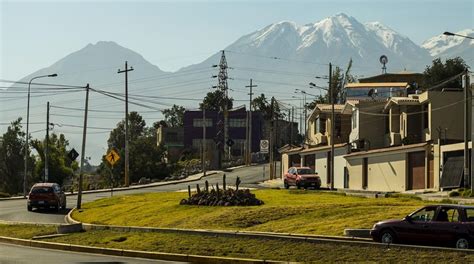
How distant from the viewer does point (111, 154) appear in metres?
43.7

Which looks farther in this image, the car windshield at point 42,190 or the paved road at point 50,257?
the car windshield at point 42,190

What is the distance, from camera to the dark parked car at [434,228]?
18.8 m

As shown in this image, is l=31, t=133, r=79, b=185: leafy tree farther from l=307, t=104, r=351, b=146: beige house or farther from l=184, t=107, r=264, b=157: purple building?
l=307, t=104, r=351, b=146: beige house

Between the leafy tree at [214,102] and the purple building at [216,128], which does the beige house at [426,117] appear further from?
the leafy tree at [214,102]

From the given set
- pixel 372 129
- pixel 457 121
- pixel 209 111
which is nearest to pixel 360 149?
pixel 372 129

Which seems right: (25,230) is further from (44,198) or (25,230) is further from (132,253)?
(44,198)

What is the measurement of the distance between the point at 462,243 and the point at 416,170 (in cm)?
3270

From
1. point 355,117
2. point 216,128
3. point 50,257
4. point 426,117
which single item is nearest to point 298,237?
point 50,257

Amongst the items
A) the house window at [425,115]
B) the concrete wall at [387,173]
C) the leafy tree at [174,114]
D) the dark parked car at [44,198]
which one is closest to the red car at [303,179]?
the concrete wall at [387,173]

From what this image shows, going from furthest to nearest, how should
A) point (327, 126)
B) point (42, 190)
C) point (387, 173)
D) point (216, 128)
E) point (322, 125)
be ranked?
point (216, 128) → point (322, 125) → point (327, 126) → point (387, 173) → point (42, 190)

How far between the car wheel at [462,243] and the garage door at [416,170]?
103ft

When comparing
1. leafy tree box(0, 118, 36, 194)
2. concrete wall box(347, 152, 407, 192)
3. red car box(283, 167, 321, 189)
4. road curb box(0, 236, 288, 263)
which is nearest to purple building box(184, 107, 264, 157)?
leafy tree box(0, 118, 36, 194)

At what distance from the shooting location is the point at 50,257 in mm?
19859

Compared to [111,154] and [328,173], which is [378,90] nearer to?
[328,173]
